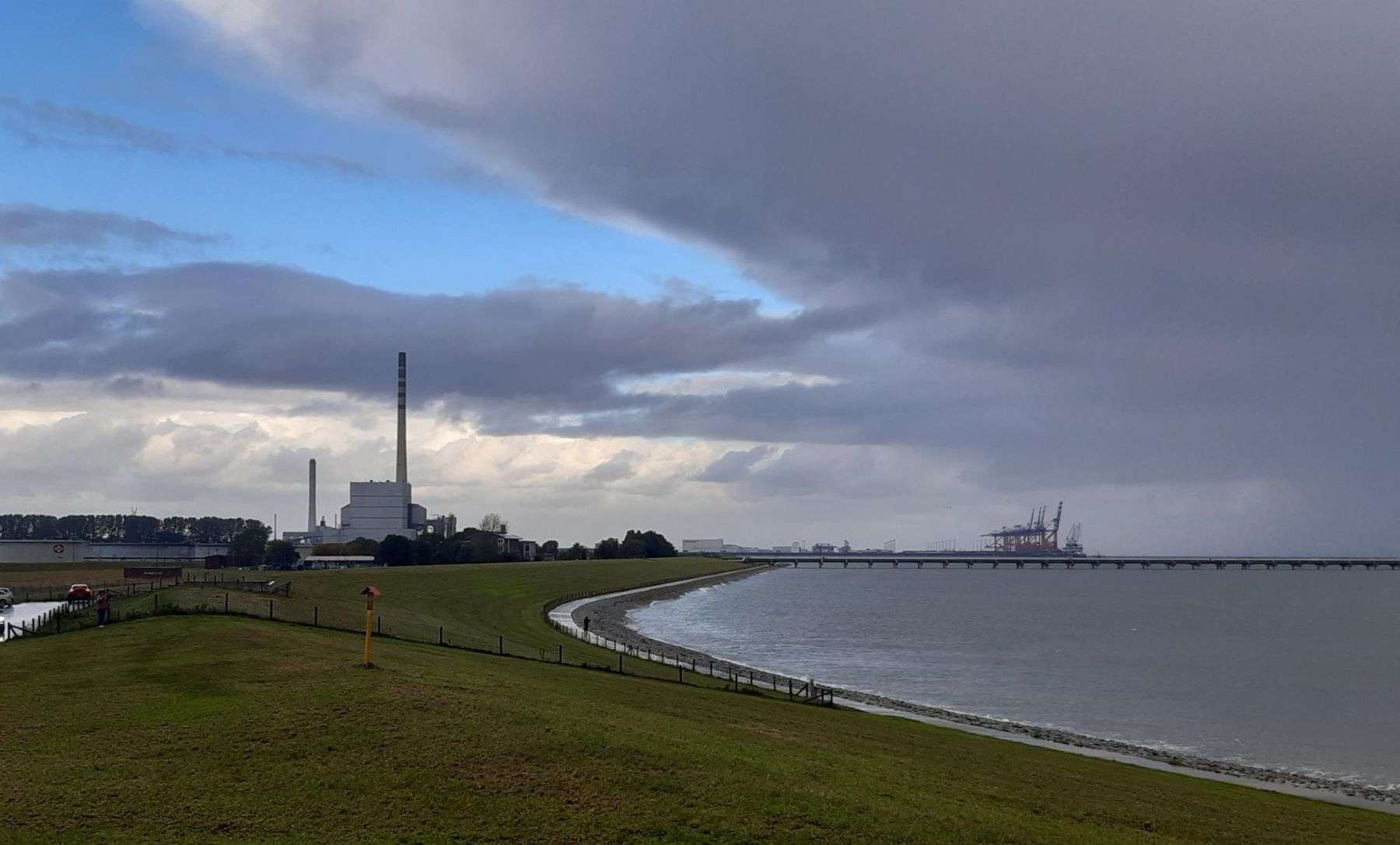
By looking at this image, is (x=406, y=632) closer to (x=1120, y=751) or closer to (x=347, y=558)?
(x=1120, y=751)

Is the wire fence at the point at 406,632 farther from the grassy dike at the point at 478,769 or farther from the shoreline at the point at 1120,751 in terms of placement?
the grassy dike at the point at 478,769

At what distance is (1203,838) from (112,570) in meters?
134

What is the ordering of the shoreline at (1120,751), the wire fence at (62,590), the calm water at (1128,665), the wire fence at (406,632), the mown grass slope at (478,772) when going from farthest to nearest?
the wire fence at (62,590) < the calm water at (1128,665) < the wire fence at (406,632) < the shoreline at (1120,751) < the mown grass slope at (478,772)

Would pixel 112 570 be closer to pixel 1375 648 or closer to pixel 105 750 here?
pixel 105 750

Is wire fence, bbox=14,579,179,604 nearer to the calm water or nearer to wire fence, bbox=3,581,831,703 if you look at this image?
wire fence, bbox=3,581,831,703

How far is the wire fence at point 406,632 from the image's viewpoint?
47.7 metres

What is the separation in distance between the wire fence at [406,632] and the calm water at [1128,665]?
30.5 feet

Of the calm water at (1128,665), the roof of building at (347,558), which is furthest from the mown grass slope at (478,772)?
the roof of building at (347,558)

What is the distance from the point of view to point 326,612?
6531 centimetres

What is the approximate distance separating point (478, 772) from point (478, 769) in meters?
0.16

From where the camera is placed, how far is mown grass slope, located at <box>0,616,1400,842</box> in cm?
1898

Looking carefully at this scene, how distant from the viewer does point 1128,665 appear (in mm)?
82188

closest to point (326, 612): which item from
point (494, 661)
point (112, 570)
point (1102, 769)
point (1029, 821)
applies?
point (494, 661)

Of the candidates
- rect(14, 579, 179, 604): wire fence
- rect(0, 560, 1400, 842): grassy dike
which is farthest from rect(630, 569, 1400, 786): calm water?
rect(14, 579, 179, 604): wire fence
